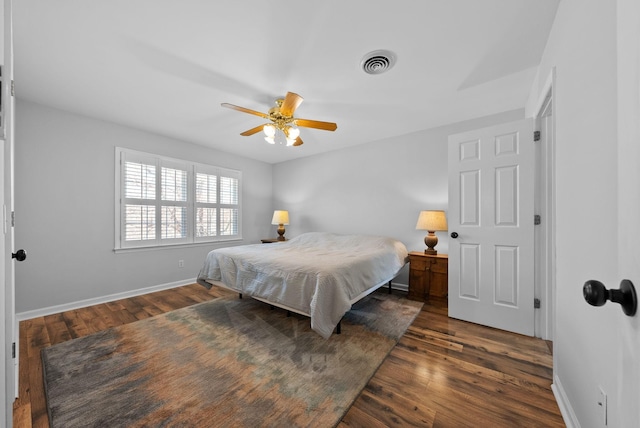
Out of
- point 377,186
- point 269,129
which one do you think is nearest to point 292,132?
point 269,129

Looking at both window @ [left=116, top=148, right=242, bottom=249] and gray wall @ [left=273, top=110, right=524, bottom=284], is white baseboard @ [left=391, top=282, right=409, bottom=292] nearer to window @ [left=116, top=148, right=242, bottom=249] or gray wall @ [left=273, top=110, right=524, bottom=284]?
gray wall @ [left=273, top=110, right=524, bottom=284]

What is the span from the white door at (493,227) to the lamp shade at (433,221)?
475mm

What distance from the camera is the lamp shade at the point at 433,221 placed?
124 inches

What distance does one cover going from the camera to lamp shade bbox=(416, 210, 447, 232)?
3.16 m

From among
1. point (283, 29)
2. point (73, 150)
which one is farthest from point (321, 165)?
point (73, 150)

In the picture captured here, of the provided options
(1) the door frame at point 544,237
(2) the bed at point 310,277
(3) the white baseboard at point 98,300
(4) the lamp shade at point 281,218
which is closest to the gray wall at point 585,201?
(1) the door frame at point 544,237

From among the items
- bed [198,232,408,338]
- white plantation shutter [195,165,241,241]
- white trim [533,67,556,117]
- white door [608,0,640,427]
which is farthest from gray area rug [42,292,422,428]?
Answer: white trim [533,67,556,117]

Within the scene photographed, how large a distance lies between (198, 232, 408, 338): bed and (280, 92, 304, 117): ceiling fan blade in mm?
1511

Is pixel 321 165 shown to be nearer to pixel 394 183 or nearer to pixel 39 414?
pixel 394 183

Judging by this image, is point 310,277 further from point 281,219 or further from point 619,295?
point 281,219

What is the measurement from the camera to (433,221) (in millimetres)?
3184

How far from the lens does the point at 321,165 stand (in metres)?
4.82

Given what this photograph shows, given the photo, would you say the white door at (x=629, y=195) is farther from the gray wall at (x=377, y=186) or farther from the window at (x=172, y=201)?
the window at (x=172, y=201)

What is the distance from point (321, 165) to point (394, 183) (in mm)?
1553
